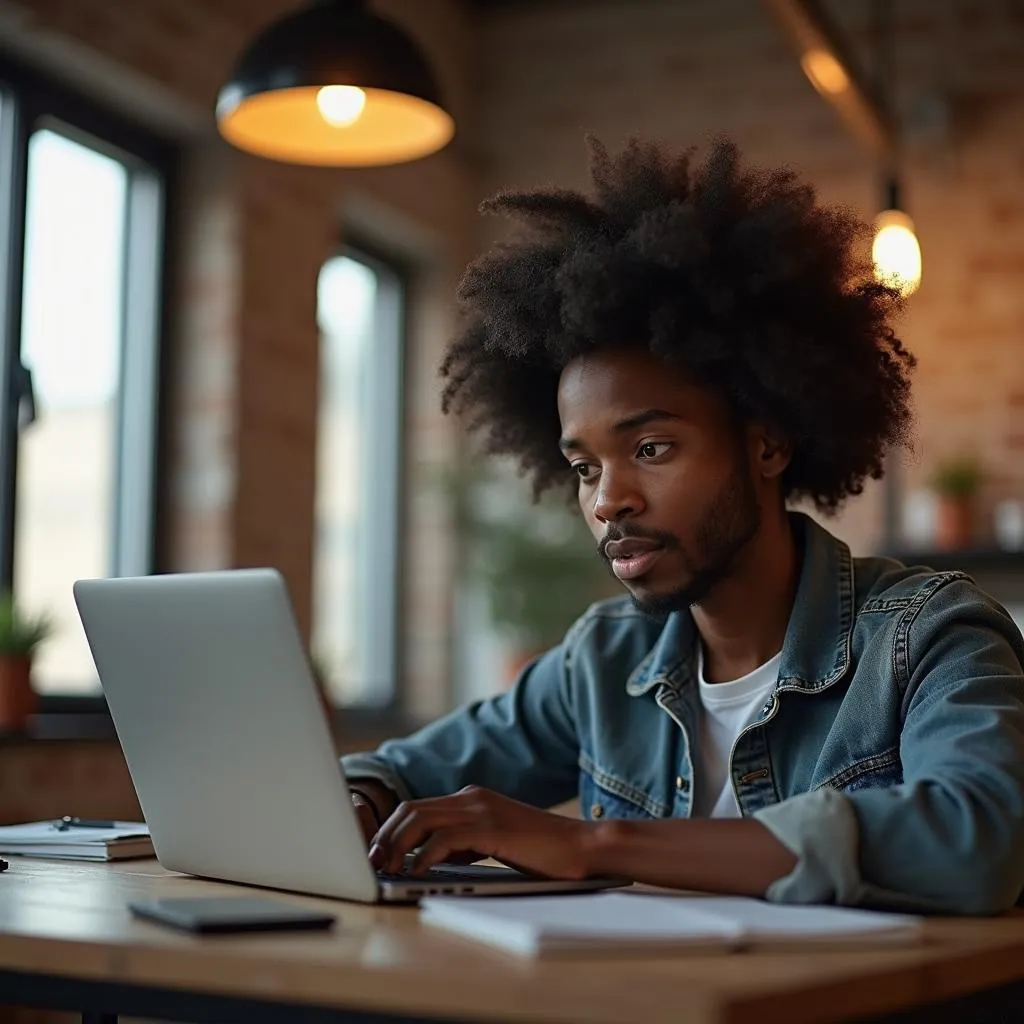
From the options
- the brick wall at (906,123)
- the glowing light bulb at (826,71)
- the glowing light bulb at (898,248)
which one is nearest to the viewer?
the glowing light bulb at (898,248)

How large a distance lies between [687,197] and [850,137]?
383 centimetres

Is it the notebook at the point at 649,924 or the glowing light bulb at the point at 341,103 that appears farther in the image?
the glowing light bulb at the point at 341,103

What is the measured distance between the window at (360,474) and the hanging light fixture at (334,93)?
222 cm

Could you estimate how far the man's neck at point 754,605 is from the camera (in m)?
1.80

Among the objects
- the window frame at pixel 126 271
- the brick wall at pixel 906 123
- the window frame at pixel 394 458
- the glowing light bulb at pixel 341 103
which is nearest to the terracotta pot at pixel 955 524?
the brick wall at pixel 906 123

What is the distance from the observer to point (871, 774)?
1558 mm

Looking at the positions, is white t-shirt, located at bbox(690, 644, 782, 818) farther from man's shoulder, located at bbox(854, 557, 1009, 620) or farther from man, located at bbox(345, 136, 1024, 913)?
man's shoulder, located at bbox(854, 557, 1009, 620)

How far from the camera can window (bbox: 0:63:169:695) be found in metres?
3.79

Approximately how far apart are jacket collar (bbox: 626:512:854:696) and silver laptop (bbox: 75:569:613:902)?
42 cm

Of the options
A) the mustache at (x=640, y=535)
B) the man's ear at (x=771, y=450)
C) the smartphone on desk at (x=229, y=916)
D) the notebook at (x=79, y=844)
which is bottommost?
the notebook at (x=79, y=844)

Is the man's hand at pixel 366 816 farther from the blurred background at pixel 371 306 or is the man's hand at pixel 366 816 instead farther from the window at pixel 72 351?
the window at pixel 72 351

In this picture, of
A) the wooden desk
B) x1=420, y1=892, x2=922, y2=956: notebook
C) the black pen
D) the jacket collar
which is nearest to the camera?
the wooden desk

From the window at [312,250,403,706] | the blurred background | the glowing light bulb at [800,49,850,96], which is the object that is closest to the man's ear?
the blurred background

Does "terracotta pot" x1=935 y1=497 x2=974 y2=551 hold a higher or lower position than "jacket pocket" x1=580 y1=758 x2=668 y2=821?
higher
